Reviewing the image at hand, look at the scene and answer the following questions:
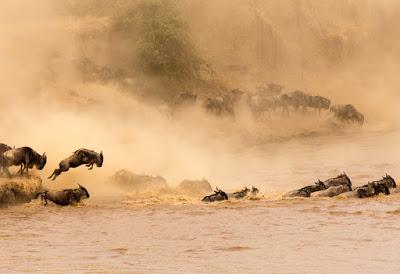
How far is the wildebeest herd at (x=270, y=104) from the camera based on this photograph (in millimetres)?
40000

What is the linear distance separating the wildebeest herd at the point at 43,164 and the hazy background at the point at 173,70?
703 mm

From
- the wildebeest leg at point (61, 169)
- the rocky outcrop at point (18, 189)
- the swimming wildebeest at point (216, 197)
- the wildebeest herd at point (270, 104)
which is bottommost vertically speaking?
the swimming wildebeest at point (216, 197)

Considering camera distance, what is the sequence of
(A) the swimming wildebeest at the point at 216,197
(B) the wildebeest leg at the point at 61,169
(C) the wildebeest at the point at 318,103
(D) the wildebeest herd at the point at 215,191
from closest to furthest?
(D) the wildebeest herd at the point at 215,191
(A) the swimming wildebeest at the point at 216,197
(B) the wildebeest leg at the point at 61,169
(C) the wildebeest at the point at 318,103

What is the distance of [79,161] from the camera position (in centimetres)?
2328

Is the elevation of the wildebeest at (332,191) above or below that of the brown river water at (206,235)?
above

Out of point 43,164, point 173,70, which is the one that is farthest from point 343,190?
point 173,70

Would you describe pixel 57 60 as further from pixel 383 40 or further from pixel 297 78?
pixel 383 40


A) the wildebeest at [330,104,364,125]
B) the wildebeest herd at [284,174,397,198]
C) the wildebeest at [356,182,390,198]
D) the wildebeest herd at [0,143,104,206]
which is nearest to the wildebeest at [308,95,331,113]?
the wildebeest at [330,104,364,125]

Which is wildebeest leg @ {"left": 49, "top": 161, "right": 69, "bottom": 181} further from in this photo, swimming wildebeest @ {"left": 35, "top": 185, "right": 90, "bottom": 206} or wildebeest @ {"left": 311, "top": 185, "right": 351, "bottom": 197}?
wildebeest @ {"left": 311, "top": 185, "right": 351, "bottom": 197}

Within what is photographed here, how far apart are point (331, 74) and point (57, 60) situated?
21.6 m

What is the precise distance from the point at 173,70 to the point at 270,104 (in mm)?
5839

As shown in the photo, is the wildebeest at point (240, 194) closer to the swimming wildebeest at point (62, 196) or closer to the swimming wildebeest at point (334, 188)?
the swimming wildebeest at point (334, 188)

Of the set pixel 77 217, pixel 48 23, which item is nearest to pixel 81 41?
pixel 48 23

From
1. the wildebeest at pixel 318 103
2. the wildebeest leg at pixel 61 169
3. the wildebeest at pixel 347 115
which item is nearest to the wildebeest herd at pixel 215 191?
the wildebeest leg at pixel 61 169
